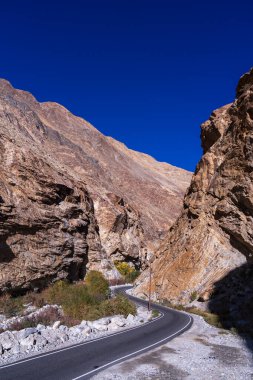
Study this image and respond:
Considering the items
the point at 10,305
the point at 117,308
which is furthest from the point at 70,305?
the point at 10,305

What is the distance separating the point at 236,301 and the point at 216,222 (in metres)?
10.7

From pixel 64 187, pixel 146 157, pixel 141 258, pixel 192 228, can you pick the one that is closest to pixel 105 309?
pixel 192 228

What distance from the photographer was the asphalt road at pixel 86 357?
934cm

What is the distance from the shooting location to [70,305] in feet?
70.8

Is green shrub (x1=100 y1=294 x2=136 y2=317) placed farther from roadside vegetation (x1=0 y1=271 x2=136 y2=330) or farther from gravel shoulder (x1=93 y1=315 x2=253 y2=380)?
gravel shoulder (x1=93 y1=315 x2=253 y2=380)

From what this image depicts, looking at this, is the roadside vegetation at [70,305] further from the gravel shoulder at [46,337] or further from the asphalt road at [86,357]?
the asphalt road at [86,357]

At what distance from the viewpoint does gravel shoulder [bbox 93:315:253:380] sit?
9977 mm

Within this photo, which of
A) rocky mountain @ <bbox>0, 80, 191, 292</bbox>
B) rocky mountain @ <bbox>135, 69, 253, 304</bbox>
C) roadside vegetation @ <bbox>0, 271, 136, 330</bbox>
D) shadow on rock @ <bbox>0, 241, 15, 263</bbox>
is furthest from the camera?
rocky mountain @ <bbox>0, 80, 191, 292</bbox>

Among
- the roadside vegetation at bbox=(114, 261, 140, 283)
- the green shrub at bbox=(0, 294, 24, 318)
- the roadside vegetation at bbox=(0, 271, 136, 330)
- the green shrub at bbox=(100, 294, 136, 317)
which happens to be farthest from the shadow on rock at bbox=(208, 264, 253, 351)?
the roadside vegetation at bbox=(114, 261, 140, 283)

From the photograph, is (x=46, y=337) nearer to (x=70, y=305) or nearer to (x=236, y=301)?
(x=70, y=305)

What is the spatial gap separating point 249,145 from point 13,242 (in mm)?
19514

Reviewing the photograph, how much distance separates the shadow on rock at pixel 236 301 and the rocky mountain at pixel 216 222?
0.12m

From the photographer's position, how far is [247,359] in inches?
501

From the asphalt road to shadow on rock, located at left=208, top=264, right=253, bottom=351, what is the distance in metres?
5.71
